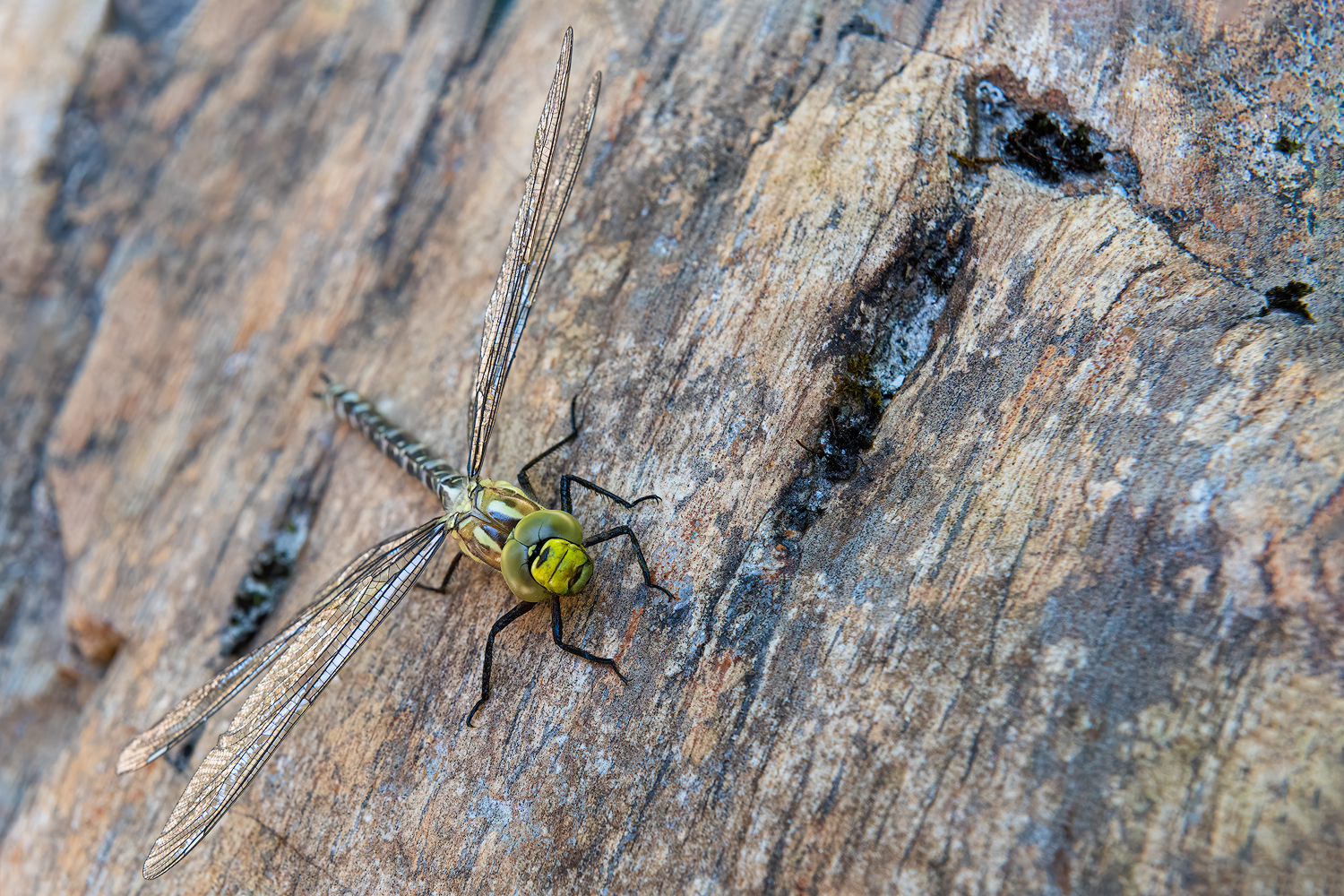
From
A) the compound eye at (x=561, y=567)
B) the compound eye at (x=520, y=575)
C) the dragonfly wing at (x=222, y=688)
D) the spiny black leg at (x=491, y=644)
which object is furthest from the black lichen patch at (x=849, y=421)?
the dragonfly wing at (x=222, y=688)

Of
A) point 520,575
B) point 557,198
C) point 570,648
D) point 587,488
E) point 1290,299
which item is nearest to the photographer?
point 1290,299

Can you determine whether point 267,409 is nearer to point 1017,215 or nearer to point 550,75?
point 550,75

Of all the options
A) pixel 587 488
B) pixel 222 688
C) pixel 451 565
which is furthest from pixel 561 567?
pixel 222 688

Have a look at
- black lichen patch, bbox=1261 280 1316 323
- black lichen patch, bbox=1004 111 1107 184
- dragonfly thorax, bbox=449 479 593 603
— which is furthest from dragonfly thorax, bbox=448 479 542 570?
black lichen patch, bbox=1261 280 1316 323

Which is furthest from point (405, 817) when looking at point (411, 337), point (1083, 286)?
point (1083, 286)

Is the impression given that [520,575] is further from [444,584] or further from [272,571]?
[272,571]

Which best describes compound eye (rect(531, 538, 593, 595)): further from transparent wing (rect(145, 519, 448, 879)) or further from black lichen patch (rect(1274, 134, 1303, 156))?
black lichen patch (rect(1274, 134, 1303, 156))
